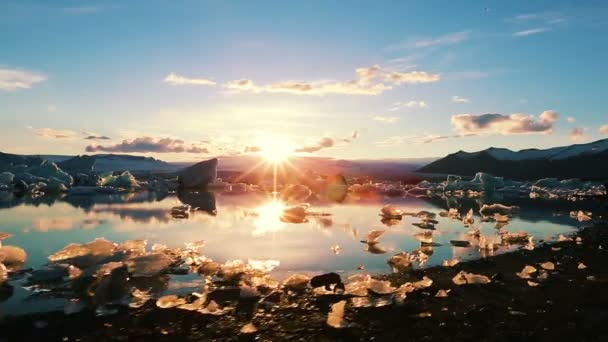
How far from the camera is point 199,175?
40844 millimetres

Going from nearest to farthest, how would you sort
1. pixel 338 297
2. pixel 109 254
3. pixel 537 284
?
pixel 338 297, pixel 537 284, pixel 109 254

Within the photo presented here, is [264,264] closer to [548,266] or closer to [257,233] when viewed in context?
[257,233]

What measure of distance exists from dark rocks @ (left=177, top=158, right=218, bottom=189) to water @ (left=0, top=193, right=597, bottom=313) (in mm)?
18950

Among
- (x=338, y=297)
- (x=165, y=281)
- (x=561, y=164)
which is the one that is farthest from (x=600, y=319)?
(x=561, y=164)

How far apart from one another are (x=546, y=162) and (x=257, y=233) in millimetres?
72629

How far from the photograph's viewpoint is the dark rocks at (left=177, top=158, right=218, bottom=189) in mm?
40844

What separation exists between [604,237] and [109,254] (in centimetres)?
1218

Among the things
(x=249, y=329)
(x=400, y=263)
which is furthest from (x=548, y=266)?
(x=249, y=329)

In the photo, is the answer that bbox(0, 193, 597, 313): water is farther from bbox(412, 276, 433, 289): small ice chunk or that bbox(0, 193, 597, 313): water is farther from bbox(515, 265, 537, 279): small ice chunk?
bbox(515, 265, 537, 279): small ice chunk

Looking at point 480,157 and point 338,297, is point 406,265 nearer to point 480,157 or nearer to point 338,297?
point 338,297

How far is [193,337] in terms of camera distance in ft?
17.0

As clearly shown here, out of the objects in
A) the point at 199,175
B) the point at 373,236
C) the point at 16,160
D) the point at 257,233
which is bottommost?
the point at 257,233

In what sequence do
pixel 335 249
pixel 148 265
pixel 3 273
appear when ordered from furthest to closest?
pixel 335 249 < pixel 148 265 < pixel 3 273

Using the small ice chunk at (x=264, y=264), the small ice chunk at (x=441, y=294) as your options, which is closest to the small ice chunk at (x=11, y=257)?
the small ice chunk at (x=264, y=264)
